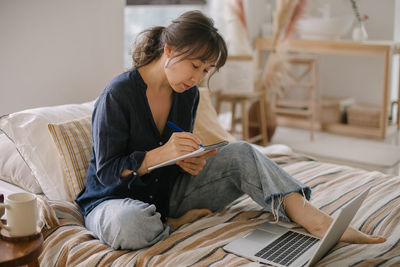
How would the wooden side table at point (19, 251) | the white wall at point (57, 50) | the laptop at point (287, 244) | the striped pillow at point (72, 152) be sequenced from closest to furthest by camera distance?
the wooden side table at point (19, 251)
the laptop at point (287, 244)
the striped pillow at point (72, 152)
the white wall at point (57, 50)

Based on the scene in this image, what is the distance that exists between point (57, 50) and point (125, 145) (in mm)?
900

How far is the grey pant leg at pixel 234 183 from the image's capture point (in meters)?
1.63

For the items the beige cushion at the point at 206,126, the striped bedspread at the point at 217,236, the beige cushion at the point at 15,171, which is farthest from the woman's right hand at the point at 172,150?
the beige cushion at the point at 206,126

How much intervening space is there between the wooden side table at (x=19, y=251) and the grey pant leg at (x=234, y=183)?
0.66 m

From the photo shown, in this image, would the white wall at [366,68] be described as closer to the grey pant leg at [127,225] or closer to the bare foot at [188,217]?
the bare foot at [188,217]

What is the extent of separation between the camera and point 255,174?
1659 mm

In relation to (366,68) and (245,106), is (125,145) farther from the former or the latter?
(366,68)

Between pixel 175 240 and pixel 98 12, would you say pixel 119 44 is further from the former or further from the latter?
pixel 175 240

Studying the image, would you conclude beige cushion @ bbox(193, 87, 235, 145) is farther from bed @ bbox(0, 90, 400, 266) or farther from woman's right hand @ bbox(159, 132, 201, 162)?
woman's right hand @ bbox(159, 132, 201, 162)

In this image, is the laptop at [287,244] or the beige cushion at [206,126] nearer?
the laptop at [287,244]

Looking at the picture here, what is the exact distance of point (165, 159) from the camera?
1490 mm

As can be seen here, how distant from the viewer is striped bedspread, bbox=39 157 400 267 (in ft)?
4.52

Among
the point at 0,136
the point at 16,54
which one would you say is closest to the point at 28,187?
the point at 0,136

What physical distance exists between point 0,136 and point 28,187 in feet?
0.89
